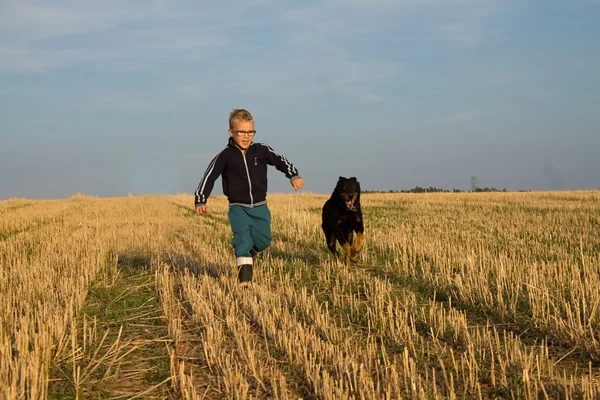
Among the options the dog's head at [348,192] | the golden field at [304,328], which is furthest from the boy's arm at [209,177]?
the dog's head at [348,192]

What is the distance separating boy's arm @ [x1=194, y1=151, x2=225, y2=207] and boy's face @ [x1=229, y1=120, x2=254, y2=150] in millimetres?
258

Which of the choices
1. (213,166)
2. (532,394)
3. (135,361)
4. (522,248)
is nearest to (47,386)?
(135,361)

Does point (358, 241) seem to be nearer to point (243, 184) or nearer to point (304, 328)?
point (243, 184)

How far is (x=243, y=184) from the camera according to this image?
631 centimetres

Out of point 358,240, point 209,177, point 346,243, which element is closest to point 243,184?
point 209,177

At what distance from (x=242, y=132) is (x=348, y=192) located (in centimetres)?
209

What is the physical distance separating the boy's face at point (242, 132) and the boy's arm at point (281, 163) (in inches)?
13.7

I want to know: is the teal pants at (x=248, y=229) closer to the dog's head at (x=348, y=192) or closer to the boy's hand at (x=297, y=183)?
the boy's hand at (x=297, y=183)

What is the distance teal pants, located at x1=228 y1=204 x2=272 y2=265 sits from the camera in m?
6.15


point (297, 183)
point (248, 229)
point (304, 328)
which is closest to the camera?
point (304, 328)

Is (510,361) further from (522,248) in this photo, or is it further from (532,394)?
(522,248)

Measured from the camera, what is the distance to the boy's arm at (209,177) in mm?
6258

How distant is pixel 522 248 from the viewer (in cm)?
879

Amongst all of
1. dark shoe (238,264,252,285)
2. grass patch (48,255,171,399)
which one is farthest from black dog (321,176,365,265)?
grass patch (48,255,171,399)
